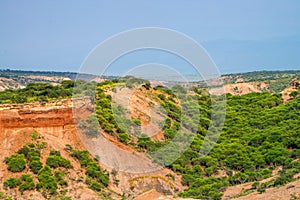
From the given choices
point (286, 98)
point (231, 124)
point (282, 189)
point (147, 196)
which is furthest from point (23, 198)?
point (286, 98)

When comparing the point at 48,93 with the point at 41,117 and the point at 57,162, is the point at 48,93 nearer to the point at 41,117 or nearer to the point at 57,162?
the point at 41,117

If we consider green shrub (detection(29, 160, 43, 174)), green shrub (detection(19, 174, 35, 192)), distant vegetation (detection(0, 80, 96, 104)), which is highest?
distant vegetation (detection(0, 80, 96, 104))

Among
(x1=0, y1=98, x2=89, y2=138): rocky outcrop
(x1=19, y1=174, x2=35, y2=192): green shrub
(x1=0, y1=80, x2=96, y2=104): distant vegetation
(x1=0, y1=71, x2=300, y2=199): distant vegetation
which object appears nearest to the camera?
(x1=19, y1=174, x2=35, y2=192): green shrub

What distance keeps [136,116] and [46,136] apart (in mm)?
6240

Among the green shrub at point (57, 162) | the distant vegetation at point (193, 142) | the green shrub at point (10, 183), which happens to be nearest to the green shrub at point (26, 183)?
the distant vegetation at point (193, 142)

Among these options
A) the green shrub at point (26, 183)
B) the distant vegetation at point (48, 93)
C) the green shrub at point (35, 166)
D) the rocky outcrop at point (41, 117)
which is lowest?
the green shrub at point (26, 183)

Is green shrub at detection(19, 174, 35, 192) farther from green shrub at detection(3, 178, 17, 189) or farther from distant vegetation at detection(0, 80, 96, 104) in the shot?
distant vegetation at detection(0, 80, 96, 104)

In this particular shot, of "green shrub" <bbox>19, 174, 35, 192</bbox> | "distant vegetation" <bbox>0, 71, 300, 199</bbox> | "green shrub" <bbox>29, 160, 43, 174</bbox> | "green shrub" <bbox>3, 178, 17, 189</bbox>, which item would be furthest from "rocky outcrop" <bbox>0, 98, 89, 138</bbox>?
"green shrub" <bbox>3, 178, 17, 189</bbox>

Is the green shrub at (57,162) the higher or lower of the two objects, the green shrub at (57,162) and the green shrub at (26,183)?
the higher

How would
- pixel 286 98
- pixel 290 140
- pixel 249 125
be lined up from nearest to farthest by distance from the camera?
1. pixel 290 140
2. pixel 249 125
3. pixel 286 98

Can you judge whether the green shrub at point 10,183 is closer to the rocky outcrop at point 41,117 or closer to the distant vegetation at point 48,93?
the rocky outcrop at point 41,117

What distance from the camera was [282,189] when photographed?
2577cm

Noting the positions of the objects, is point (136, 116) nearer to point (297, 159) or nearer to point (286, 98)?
point (297, 159)

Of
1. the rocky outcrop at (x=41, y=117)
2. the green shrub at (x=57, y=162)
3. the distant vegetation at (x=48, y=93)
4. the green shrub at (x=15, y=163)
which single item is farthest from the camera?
the distant vegetation at (x=48, y=93)
